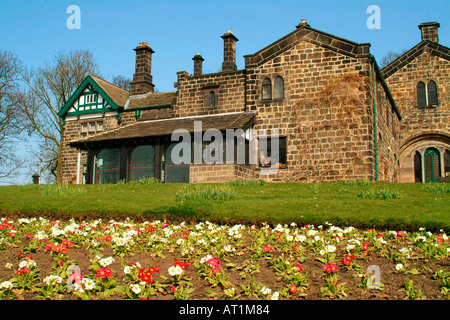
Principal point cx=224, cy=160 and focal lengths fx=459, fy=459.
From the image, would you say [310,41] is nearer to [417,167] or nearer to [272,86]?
[272,86]

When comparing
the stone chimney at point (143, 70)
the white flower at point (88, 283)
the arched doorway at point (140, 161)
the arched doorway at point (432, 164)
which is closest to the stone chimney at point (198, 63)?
the stone chimney at point (143, 70)

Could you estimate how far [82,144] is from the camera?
985 inches

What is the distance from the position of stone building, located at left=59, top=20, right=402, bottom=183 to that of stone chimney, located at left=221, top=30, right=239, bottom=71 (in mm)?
58

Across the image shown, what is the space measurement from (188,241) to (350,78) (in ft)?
53.4

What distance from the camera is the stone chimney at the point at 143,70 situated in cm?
3034

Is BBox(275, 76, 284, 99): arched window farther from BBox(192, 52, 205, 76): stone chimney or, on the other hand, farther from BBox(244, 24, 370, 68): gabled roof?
BBox(192, 52, 205, 76): stone chimney

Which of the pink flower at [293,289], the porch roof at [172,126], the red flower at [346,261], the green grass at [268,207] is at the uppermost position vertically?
the porch roof at [172,126]

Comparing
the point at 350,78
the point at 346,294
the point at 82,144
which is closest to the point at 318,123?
the point at 350,78

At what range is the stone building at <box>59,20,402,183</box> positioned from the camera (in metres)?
21.2

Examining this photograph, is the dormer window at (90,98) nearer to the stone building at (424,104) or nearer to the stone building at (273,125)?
the stone building at (273,125)

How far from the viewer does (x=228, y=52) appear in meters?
26.6

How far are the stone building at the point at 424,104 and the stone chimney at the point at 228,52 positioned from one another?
424 inches

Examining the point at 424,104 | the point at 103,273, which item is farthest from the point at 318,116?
the point at 103,273

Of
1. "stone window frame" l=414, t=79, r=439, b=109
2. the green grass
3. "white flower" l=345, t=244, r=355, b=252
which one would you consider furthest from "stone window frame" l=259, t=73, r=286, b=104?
"white flower" l=345, t=244, r=355, b=252
